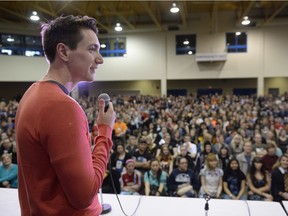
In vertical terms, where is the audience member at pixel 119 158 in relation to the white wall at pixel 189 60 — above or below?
below

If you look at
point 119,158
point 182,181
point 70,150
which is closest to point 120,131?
point 119,158

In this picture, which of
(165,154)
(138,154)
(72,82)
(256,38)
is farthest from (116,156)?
(256,38)

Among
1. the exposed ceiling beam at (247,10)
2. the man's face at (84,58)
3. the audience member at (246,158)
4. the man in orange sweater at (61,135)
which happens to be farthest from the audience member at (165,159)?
the exposed ceiling beam at (247,10)

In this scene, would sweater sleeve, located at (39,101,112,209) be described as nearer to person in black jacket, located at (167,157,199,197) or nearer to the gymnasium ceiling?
person in black jacket, located at (167,157,199,197)

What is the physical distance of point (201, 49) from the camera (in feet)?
49.1

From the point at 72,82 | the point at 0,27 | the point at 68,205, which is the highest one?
the point at 0,27

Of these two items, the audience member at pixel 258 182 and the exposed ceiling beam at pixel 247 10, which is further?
the exposed ceiling beam at pixel 247 10

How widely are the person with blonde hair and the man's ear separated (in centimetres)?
372

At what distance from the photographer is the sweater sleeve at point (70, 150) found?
74 cm

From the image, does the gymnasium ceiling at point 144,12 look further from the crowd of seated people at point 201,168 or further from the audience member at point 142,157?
the audience member at point 142,157

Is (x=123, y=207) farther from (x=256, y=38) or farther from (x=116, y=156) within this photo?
(x=256, y=38)

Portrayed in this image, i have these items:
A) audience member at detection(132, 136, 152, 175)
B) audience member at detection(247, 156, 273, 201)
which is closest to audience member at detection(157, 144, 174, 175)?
audience member at detection(132, 136, 152, 175)

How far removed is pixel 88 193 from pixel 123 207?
1.45m

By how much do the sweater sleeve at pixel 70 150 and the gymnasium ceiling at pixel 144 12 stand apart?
11723 millimetres
